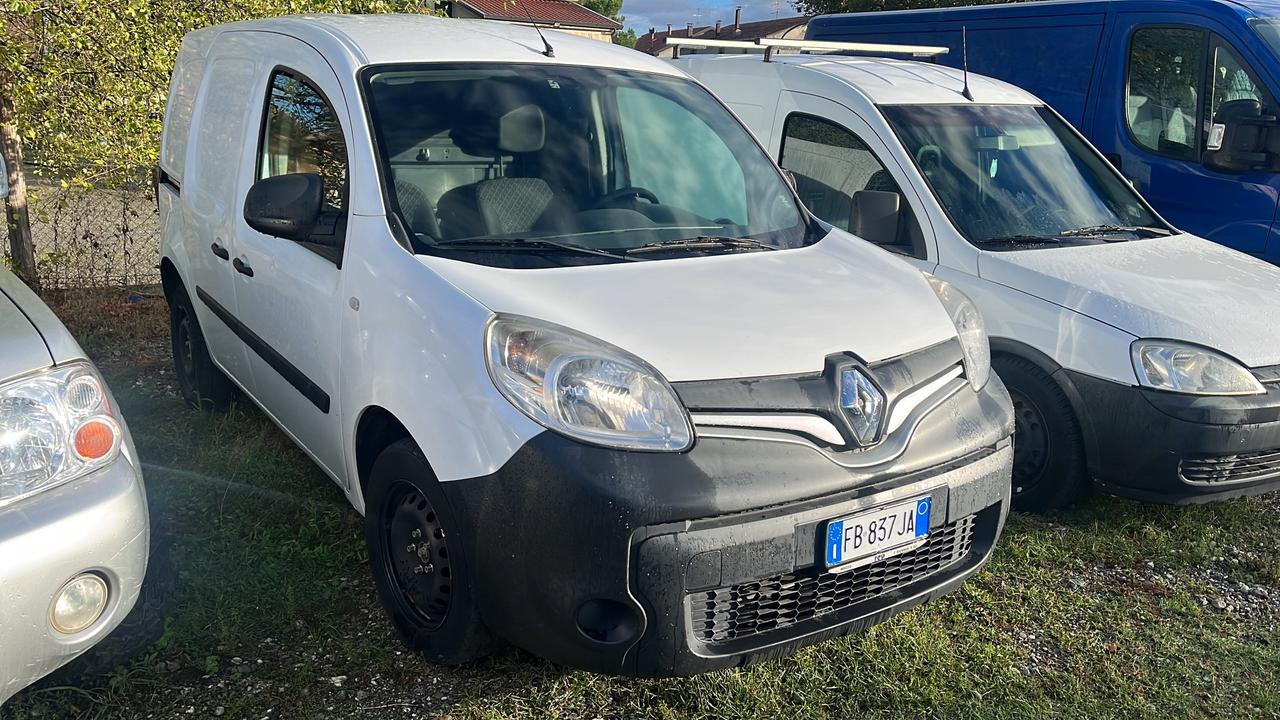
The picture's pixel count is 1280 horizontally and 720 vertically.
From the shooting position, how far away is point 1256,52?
574 cm

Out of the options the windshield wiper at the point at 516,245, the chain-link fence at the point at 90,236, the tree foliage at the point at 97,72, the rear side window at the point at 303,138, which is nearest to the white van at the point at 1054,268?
the windshield wiper at the point at 516,245

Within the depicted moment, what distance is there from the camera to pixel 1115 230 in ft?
15.6

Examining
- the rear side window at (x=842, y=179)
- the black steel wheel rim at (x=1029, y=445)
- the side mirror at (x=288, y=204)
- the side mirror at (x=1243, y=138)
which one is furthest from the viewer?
the side mirror at (x=1243, y=138)

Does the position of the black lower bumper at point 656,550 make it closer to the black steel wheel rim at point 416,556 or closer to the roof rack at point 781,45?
the black steel wheel rim at point 416,556

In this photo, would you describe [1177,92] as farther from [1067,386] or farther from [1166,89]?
[1067,386]

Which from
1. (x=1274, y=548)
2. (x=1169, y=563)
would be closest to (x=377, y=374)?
(x=1169, y=563)

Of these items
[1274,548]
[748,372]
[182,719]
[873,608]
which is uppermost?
[748,372]

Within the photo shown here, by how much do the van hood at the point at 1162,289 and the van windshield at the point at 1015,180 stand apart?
0.18m

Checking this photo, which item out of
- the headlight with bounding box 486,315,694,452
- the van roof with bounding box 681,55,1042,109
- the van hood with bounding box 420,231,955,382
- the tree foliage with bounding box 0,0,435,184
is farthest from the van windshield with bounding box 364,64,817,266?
the tree foliage with bounding box 0,0,435,184

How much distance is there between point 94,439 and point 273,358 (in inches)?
56.2

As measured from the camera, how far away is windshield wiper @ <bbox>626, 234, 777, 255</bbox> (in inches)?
126

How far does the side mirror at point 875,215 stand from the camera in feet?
14.3

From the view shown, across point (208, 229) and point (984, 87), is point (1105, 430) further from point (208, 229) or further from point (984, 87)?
point (208, 229)

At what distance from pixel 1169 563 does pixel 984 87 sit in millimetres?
2637
